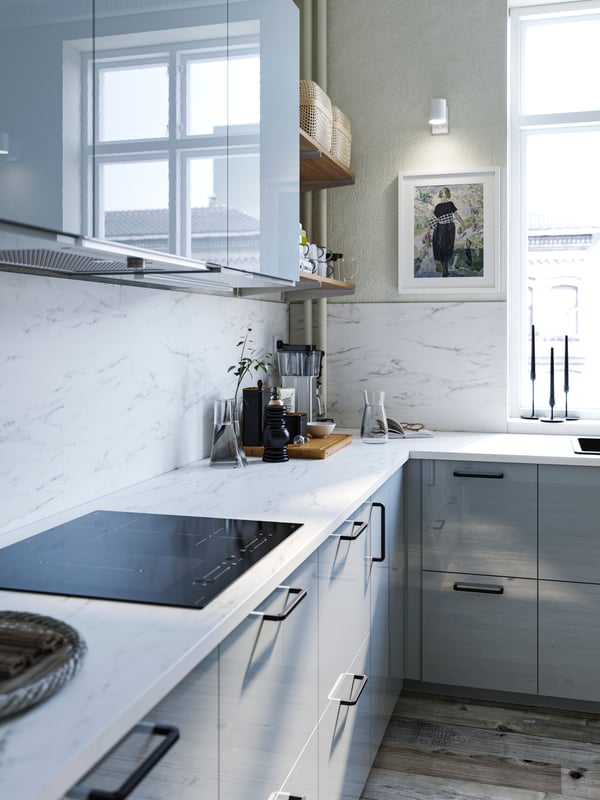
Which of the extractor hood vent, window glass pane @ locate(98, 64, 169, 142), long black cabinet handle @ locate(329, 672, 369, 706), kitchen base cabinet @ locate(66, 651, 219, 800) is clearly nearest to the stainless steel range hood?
the extractor hood vent

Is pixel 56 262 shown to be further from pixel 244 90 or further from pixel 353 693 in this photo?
pixel 353 693

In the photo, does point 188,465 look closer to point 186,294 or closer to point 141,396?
point 141,396

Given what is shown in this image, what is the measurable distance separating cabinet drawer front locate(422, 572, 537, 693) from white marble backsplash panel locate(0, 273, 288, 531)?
1024mm

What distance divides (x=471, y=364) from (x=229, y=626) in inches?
99.5

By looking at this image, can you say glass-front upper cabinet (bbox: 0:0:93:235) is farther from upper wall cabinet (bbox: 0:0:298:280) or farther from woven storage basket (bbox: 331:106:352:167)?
woven storage basket (bbox: 331:106:352:167)

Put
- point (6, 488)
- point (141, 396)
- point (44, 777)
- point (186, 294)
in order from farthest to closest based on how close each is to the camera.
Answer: point (186, 294) < point (141, 396) < point (6, 488) < point (44, 777)

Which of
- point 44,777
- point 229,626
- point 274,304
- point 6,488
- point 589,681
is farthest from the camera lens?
point 274,304

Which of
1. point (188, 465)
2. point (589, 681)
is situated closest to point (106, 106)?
point (188, 465)

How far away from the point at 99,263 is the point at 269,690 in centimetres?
85

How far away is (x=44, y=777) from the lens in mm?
768

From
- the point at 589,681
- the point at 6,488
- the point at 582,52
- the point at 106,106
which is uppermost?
the point at 582,52

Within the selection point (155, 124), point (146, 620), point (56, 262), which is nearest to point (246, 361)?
point (56, 262)

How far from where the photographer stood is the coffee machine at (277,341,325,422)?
3.25m

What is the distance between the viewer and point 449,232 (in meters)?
3.54
